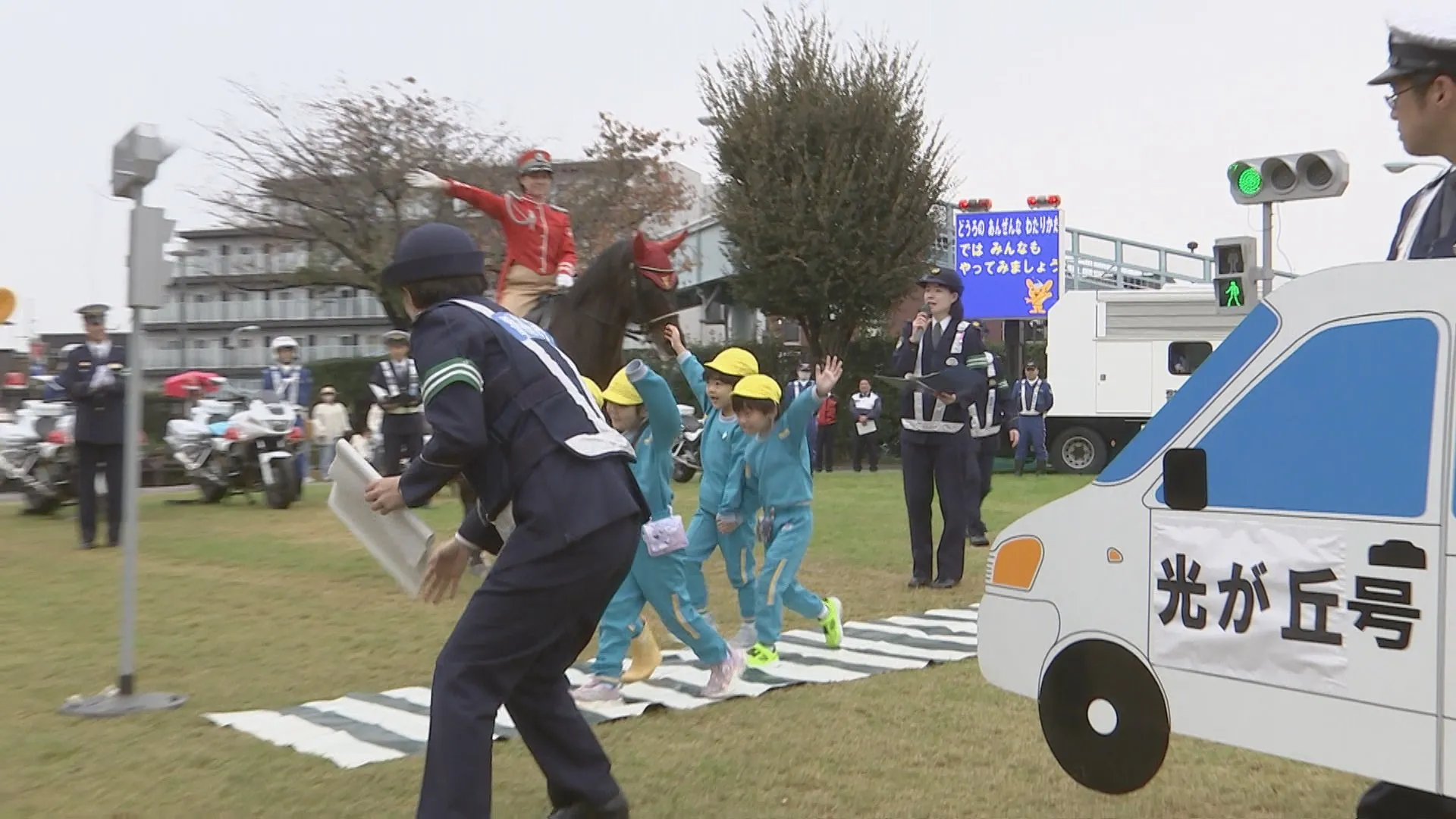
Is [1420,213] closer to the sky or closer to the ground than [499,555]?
closer to the sky

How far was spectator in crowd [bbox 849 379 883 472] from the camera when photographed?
22.5 metres

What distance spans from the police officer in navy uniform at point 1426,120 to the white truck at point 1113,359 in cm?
1920

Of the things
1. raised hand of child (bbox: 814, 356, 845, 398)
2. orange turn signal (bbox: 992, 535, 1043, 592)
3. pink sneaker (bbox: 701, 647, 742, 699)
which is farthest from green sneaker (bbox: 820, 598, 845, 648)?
orange turn signal (bbox: 992, 535, 1043, 592)

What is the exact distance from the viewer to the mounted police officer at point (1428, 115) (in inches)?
120

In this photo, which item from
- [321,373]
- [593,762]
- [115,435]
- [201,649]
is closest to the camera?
[593,762]

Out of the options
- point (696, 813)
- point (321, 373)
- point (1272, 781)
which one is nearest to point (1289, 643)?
point (1272, 781)

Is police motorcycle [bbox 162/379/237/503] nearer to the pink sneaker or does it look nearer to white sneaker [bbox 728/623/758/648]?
white sneaker [bbox 728/623/758/648]

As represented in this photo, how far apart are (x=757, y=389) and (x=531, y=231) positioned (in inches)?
86.4

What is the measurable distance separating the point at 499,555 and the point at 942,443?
5921 millimetres

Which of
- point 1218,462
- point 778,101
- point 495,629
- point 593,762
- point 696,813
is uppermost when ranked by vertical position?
point 778,101

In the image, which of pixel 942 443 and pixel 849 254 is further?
pixel 849 254

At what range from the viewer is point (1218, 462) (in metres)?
3.24

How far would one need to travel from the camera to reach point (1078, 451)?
22484 mm

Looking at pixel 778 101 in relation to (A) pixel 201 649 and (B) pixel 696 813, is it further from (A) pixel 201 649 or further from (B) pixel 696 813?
(B) pixel 696 813
